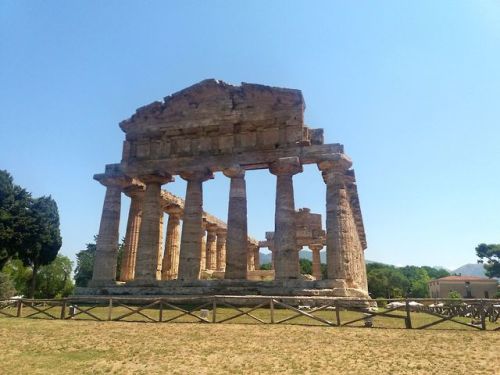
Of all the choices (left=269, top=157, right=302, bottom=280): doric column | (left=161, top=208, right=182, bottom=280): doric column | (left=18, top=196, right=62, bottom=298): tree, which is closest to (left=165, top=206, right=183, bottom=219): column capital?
(left=161, top=208, right=182, bottom=280): doric column

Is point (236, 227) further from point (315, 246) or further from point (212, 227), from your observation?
point (315, 246)

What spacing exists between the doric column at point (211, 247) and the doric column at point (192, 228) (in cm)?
1599

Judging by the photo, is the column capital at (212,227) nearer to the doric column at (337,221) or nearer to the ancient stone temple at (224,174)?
the ancient stone temple at (224,174)

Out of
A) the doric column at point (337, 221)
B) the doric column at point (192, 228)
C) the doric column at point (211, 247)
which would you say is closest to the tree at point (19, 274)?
the doric column at point (211, 247)

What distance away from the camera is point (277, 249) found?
24.8 metres

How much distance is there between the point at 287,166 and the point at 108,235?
14.3 meters

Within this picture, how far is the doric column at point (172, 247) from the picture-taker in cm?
3575

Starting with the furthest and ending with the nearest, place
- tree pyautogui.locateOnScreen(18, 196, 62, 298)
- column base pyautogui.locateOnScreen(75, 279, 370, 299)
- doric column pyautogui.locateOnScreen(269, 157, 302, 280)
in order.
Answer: tree pyautogui.locateOnScreen(18, 196, 62, 298)
doric column pyautogui.locateOnScreen(269, 157, 302, 280)
column base pyautogui.locateOnScreen(75, 279, 370, 299)

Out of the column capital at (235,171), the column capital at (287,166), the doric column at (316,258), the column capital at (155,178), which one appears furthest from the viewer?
the doric column at (316,258)

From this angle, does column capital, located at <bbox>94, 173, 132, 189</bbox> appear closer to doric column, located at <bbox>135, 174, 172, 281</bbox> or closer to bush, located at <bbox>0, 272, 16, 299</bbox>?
doric column, located at <bbox>135, 174, 172, 281</bbox>

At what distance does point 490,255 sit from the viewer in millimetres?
80438

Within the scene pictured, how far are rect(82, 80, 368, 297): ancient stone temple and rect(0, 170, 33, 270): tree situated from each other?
20.0 m

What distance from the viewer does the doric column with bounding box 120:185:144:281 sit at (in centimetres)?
3097

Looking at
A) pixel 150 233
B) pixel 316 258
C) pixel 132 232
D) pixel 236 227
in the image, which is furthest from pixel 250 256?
pixel 236 227
